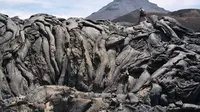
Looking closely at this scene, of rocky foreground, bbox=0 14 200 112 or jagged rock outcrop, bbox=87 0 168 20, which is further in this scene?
jagged rock outcrop, bbox=87 0 168 20

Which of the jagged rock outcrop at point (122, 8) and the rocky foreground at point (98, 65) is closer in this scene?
the rocky foreground at point (98, 65)

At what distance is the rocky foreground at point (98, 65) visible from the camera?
440 inches

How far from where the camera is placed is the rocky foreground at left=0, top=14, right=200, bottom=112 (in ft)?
36.7

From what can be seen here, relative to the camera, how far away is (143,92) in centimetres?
1179

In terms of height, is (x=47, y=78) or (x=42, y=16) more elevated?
(x=42, y=16)

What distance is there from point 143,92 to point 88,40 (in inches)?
114

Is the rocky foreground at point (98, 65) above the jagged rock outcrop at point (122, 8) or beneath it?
above

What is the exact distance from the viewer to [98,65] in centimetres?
1309

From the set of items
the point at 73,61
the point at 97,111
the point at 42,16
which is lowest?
the point at 97,111

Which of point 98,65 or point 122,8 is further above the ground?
point 98,65

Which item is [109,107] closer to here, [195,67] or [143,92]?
[143,92]

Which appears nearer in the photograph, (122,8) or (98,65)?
(98,65)

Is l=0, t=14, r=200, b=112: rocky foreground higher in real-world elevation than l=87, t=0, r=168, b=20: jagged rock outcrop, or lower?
higher

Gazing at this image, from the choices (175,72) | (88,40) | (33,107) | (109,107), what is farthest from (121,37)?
(33,107)
